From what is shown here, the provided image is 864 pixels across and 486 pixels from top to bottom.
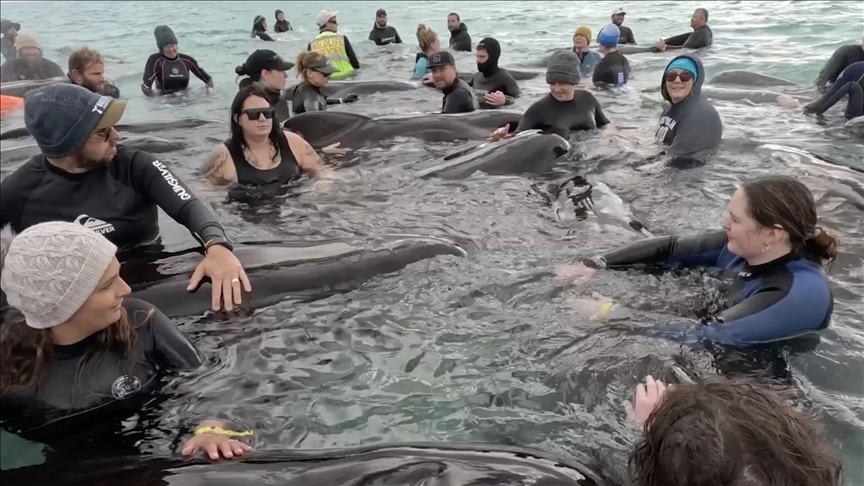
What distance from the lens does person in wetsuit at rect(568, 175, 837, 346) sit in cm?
391

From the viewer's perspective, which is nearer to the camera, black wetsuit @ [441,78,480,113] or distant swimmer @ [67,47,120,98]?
distant swimmer @ [67,47,120,98]

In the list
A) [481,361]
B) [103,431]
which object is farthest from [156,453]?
[481,361]

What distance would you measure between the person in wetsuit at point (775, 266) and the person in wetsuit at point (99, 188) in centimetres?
300

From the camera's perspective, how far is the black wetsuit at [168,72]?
14016 millimetres

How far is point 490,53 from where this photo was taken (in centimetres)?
1215

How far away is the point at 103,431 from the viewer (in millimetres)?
3576

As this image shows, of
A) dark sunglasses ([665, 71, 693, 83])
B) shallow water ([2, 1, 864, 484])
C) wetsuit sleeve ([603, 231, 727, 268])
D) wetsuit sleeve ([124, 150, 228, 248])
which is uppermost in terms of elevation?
dark sunglasses ([665, 71, 693, 83])

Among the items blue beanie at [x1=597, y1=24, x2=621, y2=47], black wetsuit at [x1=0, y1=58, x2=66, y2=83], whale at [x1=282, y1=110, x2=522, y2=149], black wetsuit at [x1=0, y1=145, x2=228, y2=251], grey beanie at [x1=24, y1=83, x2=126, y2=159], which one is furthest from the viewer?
blue beanie at [x1=597, y1=24, x2=621, y2=47]

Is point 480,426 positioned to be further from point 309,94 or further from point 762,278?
point 309,94

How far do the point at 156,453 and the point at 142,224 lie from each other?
8.14 feet

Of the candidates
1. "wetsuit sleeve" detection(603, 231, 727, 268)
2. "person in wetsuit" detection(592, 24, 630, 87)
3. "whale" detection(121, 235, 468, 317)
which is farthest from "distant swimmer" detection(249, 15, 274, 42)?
"wetsuit sleeve" detection(603, 231, 727, 268)

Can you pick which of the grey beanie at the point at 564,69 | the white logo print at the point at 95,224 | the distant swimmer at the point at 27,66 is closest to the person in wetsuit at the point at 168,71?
the distant swimmer at the point at 27,66

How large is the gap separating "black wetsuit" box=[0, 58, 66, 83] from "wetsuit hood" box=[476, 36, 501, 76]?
883 centimetres

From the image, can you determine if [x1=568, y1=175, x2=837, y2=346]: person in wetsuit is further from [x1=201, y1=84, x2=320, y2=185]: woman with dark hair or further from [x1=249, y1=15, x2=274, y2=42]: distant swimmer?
[x1=249, y1=15, x2=274, y2=42]: distant swimmer
